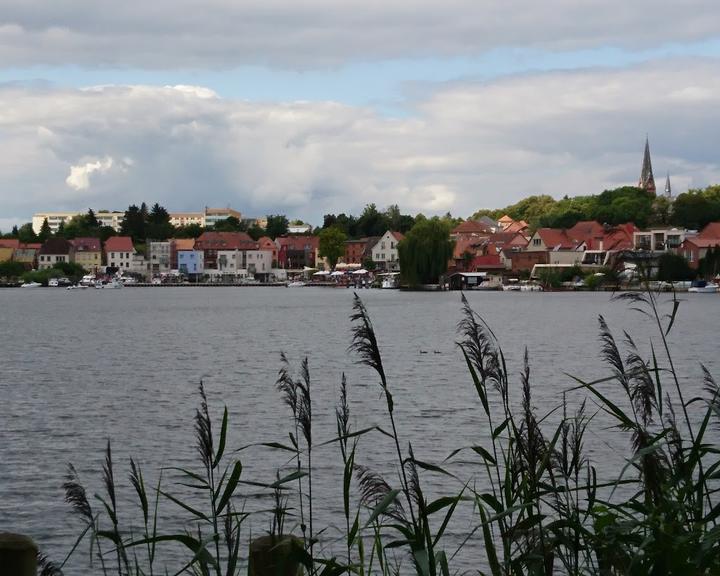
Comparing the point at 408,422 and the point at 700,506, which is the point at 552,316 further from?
the point at 700,506

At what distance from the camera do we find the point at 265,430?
80.1 feet

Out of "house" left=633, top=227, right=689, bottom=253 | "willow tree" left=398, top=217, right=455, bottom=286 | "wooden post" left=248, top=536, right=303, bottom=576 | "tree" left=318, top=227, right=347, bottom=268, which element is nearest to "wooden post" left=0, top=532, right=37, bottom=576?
"wooden post" left=248, top=536, right=303, bottom=576

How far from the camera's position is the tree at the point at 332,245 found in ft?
620

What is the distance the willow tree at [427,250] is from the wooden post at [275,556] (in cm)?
12026

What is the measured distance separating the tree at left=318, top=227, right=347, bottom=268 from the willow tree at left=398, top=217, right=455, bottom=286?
56.3 metres

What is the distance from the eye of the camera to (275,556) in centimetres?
424

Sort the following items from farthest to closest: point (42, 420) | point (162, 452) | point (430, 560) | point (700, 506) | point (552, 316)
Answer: point (552, 316) < point (42, 420) < point (162, 452) < point (700, 506) < point (430, 560)

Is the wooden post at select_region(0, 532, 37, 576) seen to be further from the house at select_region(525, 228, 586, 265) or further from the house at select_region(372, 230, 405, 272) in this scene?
the house at select_region(372, 230, 405, 272)

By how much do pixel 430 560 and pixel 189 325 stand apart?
2758 inches

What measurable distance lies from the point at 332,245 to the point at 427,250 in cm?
6444

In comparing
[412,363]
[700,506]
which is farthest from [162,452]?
[412,363]

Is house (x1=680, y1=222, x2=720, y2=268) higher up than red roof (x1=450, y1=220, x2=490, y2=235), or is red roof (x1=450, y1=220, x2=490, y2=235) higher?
red roof (x1=450, y1=220, x2=490, y2=235)

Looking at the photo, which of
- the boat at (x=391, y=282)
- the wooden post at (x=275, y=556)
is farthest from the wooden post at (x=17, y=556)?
the boat at (x=391, y=282)

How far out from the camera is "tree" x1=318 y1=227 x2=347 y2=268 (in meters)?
189
